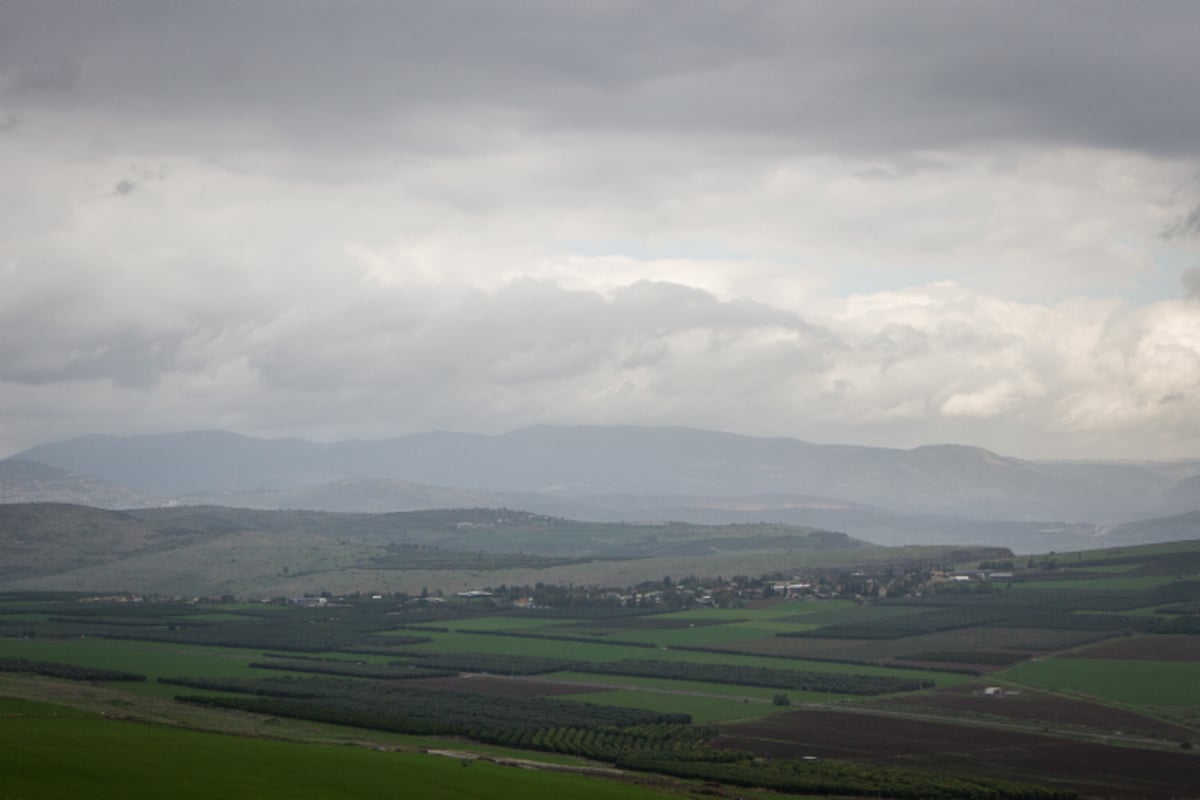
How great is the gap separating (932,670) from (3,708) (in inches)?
2913

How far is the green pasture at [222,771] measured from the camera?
45.3 m

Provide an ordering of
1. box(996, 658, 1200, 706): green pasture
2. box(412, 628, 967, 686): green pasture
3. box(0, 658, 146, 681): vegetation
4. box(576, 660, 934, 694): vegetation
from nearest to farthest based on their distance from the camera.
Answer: box(996, 658, 1200, 706): green pasture → box(0, 658, 146, 681): vegetation → box(576, 660, 934, 694): vegetation → box(412, 628, 967, 686): green pasture

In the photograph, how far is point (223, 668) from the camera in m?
113

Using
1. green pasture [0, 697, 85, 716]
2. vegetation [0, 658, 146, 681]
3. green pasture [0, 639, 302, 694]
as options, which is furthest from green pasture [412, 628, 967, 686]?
green pasture [0, 697, 85, 716]

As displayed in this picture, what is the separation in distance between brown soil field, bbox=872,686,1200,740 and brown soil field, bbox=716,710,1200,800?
17.3 feet

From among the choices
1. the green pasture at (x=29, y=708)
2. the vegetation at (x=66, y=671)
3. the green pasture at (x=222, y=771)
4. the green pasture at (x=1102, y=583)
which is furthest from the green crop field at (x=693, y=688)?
the green pasture at (x=1102, y=583)

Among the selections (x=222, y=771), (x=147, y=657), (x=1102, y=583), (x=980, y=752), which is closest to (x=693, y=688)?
(x=980, y=752)

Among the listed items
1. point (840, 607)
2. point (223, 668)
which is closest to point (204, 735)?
point (223, 668)

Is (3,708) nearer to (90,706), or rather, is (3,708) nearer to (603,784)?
(90,706)

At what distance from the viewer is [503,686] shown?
351 ft

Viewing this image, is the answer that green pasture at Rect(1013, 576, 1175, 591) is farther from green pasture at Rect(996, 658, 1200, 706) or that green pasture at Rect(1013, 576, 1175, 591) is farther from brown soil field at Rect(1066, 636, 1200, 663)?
green pasture at Rect(996, 658, 1200, 706)

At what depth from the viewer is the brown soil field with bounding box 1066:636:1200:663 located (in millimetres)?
114625

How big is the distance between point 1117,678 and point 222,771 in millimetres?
76727

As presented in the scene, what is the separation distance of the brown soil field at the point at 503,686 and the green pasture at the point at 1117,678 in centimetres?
3442
